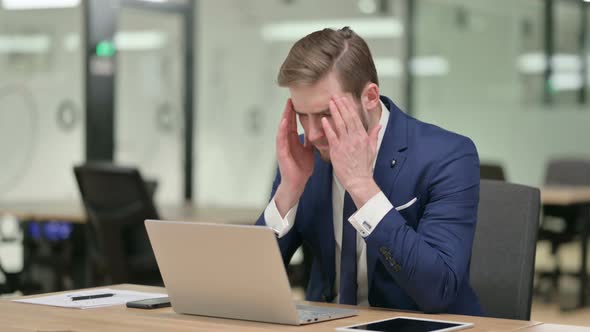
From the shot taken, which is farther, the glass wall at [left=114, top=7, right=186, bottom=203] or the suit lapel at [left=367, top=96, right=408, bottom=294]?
the glass wall at [left=114, top=7, right=186, bottom=203]

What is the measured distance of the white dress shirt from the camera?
7.12 ft

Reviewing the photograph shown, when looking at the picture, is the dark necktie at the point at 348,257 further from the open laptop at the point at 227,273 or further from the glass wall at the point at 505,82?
the glass wall at the point at 505,82

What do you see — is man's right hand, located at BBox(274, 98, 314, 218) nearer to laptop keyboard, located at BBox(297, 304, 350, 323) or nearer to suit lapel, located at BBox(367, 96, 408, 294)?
suit lapel, located at BBox(367, 96, 408, 294)

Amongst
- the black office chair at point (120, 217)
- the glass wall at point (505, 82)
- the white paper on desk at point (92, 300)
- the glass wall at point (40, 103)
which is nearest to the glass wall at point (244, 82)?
the glass wall at point (505, 82)

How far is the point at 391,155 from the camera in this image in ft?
7.86

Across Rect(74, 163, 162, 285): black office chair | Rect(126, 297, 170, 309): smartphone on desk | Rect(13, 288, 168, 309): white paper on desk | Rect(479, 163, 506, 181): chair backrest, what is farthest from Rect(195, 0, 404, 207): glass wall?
Rect(126, 297, 170, 309): smartphone on desk

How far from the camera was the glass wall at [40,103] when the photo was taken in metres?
6.75

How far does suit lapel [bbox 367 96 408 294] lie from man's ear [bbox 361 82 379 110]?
0.29 ft

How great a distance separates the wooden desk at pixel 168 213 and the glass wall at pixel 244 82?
2500 mm

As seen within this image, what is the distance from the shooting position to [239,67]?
8.21 metres

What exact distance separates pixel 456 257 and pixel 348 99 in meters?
0.42

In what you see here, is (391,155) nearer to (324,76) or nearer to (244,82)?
(324,76)

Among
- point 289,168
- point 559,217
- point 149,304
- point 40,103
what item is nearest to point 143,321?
point 149,304

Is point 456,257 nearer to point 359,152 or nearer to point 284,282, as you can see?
point 359,152
